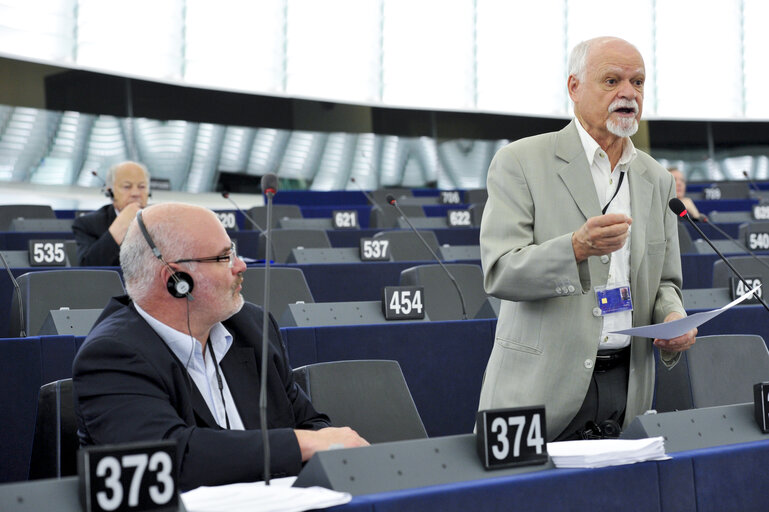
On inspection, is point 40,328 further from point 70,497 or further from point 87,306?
point 70,497

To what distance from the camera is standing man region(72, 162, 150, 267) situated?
522cm

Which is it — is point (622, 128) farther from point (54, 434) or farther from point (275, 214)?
point (275, 214)

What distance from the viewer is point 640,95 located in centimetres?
218

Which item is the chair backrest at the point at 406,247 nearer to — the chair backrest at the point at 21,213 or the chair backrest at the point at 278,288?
the chair backrest at the point at 278,288

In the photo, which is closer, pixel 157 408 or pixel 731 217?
pixel 157 408

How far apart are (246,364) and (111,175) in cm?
375

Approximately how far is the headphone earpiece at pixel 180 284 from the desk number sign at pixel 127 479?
669mm

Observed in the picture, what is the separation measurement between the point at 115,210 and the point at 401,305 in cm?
218

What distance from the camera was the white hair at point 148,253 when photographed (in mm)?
1927

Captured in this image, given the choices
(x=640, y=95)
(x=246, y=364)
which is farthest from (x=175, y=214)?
(x=640, y=95)

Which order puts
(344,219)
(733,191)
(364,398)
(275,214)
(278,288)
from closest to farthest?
(364,398) → (278,288) → (344,219) → (275,214) → (733,191)

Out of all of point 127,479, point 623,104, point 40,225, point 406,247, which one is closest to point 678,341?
point 623,104

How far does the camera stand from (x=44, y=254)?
5273 mm

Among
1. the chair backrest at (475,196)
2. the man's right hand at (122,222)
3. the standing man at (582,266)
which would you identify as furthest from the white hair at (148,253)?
the chair backrest at (475,196)
